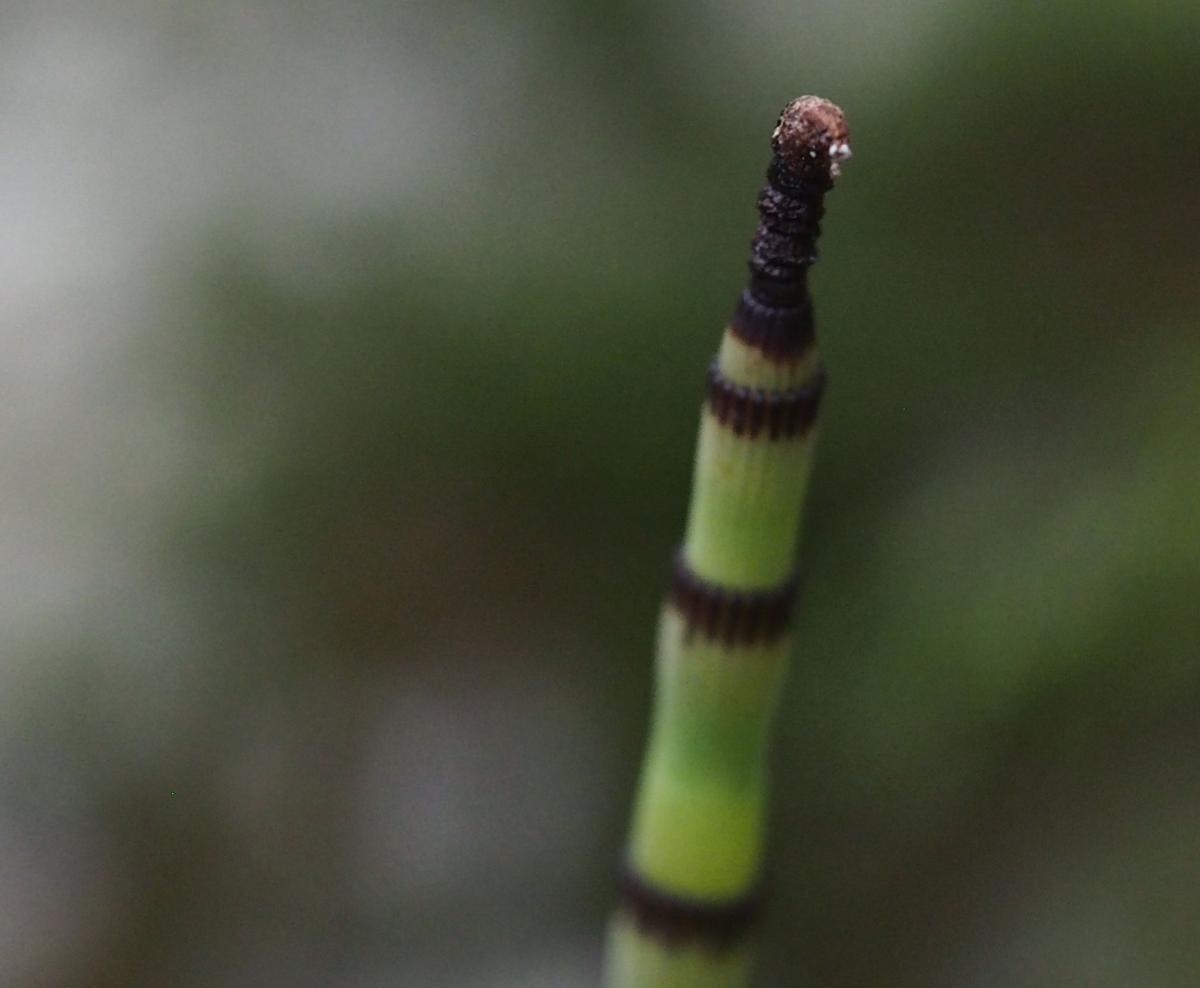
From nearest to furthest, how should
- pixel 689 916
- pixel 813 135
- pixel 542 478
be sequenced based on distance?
pixel 813 135 → pixel 689 916 → pixel 542 478

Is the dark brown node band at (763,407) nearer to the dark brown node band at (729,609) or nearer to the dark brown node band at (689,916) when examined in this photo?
the dark brown node band at (729,609)

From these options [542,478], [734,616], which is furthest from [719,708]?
[542,478]

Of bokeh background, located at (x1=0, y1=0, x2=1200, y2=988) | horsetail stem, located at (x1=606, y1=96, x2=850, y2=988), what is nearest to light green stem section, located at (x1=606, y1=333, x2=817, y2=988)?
horsetail stem, located at (x1=606, y1=96, x2=850, y2=988)

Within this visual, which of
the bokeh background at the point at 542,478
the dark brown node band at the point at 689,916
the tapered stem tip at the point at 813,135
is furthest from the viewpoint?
the bokeh background at the point at 542,478

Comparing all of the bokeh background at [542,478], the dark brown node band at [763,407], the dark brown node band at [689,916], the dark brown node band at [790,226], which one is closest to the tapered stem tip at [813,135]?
the dark brown node band at [790,226]

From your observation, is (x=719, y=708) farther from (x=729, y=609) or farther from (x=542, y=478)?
(x=542, y=478)

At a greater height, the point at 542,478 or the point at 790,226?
the point at 790,226

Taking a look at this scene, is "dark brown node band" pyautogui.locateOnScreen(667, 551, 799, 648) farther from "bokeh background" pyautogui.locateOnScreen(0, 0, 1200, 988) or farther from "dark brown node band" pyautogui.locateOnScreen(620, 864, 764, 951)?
"bokeh background" pyautogui.locateOnScreen(0, 0, 1200, 988)
